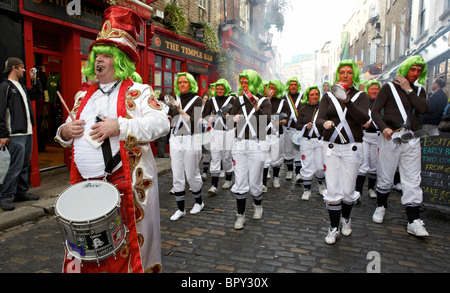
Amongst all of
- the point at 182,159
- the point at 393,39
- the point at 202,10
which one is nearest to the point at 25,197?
the point at 182,159

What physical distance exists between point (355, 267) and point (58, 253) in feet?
10.7

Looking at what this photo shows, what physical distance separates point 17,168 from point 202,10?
33.8 feet

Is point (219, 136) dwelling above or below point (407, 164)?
above

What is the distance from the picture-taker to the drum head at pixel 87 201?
6.22 feet

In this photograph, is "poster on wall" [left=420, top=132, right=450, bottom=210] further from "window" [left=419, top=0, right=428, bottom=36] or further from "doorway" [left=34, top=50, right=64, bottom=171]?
"window" [left=419, top=0, right=428, bottom=36]

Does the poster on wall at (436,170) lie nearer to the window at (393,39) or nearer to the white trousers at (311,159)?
the white trousers at (311,159)

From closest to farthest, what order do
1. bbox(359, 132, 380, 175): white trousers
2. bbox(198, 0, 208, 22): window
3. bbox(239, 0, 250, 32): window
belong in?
bbox(359, 132, 380, 175): white trousers
bbox(198, 0, 208, 22): window
bbox(239, 0, 250, 32): window

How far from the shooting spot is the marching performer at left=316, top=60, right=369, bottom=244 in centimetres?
392

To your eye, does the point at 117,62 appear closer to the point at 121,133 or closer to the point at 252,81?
the point at 121,133

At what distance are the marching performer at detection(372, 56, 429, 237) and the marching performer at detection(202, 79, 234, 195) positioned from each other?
2994 millimetres

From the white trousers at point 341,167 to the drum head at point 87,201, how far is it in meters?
2.79

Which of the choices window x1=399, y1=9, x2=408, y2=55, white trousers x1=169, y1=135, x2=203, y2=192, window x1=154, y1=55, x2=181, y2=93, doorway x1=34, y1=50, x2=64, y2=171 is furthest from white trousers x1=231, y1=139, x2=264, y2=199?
window x1=399, y1=9, x2=408, y2=55

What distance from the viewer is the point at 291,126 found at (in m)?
7.35
